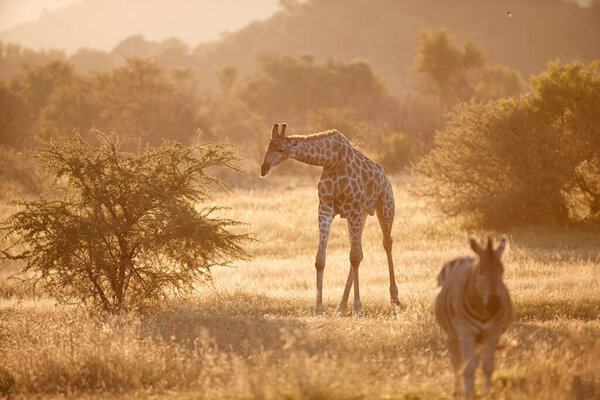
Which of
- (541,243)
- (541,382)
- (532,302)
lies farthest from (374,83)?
(541,382)

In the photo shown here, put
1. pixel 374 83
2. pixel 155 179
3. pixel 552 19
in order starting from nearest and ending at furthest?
pixel 155 179
pixel 374 83
pixel 552 19

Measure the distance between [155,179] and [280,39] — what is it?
14351 centimetres

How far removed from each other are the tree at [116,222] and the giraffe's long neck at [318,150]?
1743mm

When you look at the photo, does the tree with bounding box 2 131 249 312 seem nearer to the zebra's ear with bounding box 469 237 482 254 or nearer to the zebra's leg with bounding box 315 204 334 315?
the zebra's leg with bounding box 315 204 334 315

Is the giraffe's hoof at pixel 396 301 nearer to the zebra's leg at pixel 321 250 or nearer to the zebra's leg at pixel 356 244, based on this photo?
the zebra's leg at pixel 356 244

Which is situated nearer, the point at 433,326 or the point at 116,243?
the point at 433,326

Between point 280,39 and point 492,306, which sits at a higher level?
point 280,39

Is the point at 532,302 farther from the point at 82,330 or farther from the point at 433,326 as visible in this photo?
the point at 82,330

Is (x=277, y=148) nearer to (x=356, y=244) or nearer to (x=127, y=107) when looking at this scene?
(x=356, y=244)

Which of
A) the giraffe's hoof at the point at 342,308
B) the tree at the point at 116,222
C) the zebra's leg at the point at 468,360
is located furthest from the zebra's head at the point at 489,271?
the tree at the point at 116,222

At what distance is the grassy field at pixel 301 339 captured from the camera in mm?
7594

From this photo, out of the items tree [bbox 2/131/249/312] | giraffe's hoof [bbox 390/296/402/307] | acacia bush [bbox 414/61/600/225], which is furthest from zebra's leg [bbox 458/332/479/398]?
Result: acacia bush [bbox 414/61/600/225]

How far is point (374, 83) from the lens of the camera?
7206cm

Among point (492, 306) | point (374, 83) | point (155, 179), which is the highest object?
point (374, 83)
